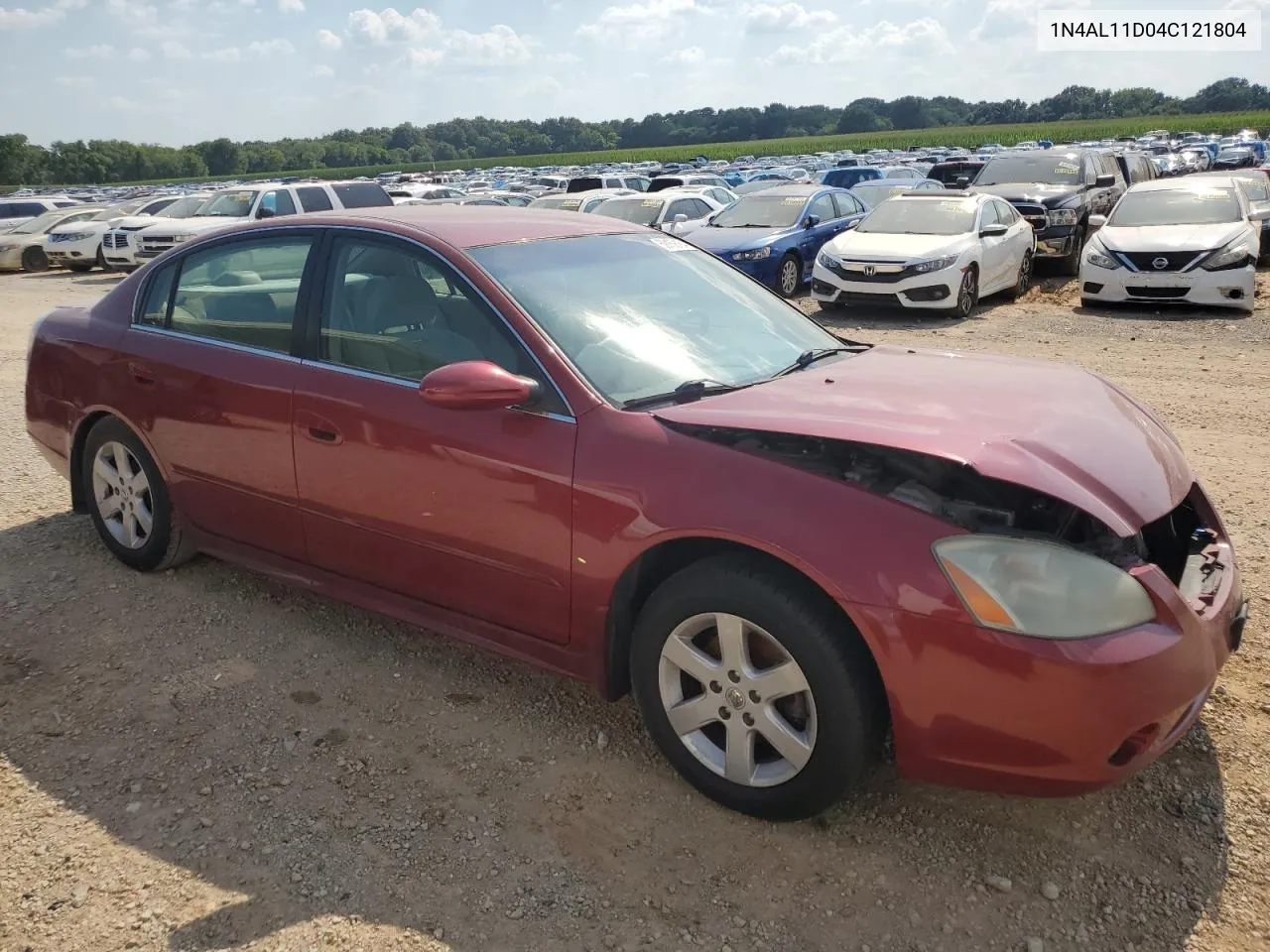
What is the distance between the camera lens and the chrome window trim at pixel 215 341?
371 centimetres

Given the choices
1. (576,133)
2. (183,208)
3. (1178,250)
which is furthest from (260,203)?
(576,133)

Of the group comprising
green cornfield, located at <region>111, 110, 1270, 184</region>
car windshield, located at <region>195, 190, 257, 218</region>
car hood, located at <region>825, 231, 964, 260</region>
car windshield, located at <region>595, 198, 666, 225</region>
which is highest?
green cornfield, located at <region>111, 110, 1270, 184</region>

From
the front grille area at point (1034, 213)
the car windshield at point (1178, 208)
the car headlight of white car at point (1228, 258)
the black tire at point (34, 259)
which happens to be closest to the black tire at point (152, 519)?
the car headlight of white car at point (1228, 258)

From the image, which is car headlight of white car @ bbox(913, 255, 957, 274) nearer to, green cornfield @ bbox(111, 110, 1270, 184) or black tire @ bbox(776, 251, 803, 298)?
black tire @ bbox(776, 251, 803, 298)

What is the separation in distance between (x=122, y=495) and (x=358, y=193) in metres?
12.9

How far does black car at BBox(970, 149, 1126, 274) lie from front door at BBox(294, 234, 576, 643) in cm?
1297

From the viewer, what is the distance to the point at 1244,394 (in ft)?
24.7

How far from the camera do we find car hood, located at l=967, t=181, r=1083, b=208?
14945 mm

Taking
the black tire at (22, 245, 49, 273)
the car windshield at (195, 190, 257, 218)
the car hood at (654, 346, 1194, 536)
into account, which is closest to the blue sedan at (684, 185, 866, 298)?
the car windshield at (195, 190, 257, 218)

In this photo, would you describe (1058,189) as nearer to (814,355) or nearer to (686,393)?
(814,355)

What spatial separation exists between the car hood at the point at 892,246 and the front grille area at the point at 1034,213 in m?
3.45

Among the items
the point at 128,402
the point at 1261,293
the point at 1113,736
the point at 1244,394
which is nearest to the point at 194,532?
the point at 128,402

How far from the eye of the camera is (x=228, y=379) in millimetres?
3834

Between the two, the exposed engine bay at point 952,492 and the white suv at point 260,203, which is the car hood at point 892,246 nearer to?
the white suv at point 260,203
